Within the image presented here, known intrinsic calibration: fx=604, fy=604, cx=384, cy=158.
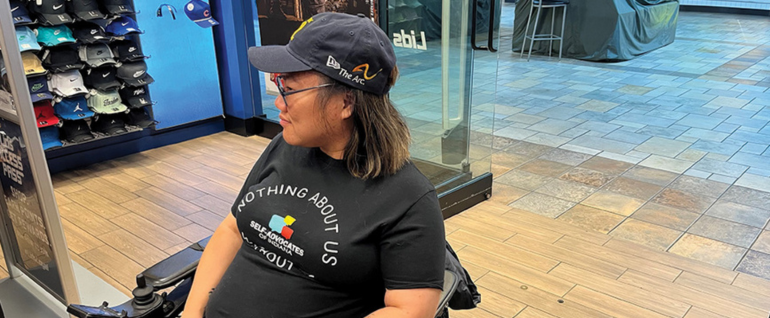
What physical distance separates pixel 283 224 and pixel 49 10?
2.86m

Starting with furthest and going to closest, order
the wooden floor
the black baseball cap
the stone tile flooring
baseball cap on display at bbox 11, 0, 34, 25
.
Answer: baseball cap on display at bbox 11, 0, 34, 25 → the stone tile flooring → the wooden floor → the black baseball cap

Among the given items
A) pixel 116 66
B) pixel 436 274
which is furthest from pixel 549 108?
pixel 436 274

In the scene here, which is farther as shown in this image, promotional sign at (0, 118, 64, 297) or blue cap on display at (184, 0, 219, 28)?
blue cap on display at (184, 0, 219, 28)

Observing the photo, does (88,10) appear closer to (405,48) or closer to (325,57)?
(405,48)

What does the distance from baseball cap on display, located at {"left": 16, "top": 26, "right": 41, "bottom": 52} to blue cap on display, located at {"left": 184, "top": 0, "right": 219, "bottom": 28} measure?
1040mm

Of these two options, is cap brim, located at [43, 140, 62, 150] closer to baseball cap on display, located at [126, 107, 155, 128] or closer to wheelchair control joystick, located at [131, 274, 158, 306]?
baseball cap on display, located at [126, 107, 155, 128]

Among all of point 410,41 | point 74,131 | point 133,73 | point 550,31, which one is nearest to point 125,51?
point 133,73

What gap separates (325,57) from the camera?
121cm

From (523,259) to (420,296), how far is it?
1.74 m

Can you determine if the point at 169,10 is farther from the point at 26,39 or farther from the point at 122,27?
the point at 26,39

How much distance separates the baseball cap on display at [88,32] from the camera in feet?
11.9

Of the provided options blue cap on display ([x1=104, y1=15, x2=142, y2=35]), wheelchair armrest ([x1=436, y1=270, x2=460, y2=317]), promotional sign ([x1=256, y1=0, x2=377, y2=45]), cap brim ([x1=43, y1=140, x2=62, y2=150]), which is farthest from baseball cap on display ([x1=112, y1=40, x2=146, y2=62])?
wheelchair armrest ([x1=436, y1=270, x2=460, y2=317])

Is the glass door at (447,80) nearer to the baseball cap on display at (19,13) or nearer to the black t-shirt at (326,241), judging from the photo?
the black t-shirt at (326,241)

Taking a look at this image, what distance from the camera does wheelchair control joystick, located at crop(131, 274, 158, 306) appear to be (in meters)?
1.49
